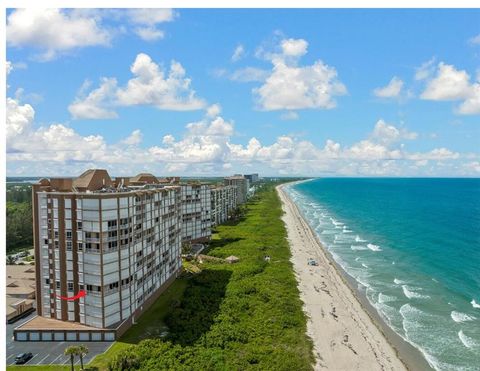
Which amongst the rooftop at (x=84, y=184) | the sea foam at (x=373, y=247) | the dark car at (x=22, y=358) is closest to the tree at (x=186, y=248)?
the rooftop at (x=84, y=184)

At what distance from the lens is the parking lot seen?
48.0m

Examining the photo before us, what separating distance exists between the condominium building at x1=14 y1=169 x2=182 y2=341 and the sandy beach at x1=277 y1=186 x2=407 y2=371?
27.8 metres

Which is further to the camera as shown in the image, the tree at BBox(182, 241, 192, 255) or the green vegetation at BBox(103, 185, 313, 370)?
the tree at BBox(182, 241, 192, 255)

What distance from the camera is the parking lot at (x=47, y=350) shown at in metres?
48.0

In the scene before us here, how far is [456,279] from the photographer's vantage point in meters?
84.1

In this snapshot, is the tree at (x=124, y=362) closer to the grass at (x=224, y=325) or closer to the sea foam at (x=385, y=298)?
the grass at (x=224, y=325)

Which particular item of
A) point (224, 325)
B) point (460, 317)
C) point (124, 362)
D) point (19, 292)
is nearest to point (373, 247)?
point (460, 317)

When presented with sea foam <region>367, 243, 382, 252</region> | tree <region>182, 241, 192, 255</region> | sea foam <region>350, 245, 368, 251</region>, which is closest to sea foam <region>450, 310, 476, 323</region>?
sea foam <region>367, 243, 382, 252</region>

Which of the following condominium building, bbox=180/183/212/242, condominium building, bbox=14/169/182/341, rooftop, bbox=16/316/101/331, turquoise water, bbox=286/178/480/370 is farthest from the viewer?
Answer: condominium building, bbox=180/183/212/242

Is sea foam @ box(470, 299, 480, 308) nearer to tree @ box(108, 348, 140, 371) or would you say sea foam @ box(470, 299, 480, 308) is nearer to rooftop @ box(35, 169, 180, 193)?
tree @ box(108, 348, 140, 371)

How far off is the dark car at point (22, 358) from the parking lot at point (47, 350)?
0.38m

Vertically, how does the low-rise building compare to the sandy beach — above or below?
above

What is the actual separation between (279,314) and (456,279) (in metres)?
44.8

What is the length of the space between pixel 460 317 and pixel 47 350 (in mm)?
62361
